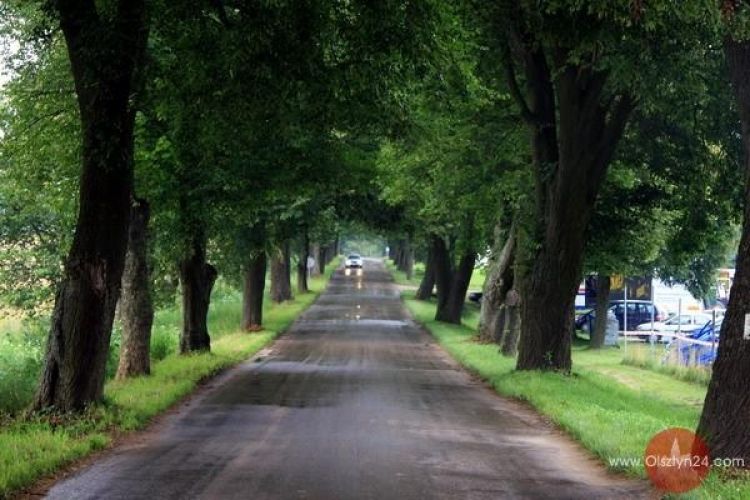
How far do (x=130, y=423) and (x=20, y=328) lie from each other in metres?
23.6

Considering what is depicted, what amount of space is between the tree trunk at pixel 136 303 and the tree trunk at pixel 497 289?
40.8 ft

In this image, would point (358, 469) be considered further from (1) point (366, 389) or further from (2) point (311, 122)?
(1) point (366, 389)

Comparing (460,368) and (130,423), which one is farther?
(460,368)

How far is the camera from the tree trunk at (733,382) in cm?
861

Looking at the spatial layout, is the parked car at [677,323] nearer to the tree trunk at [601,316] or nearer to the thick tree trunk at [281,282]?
the tree trunk at [601,316]

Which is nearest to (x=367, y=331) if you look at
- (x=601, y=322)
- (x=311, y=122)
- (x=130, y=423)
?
(x=601, y=322)

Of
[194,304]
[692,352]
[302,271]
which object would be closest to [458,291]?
[692,352]

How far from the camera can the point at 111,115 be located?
12.3 metres

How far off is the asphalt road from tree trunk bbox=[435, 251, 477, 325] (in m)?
20.5

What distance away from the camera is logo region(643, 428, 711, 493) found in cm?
829

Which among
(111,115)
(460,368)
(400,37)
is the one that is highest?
(400,37)

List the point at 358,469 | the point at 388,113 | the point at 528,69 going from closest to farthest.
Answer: the point at 358,469
the point at 388,113
the point at 528,69

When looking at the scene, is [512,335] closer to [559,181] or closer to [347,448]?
[559,181]

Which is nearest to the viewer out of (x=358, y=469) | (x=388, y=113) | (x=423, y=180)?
(x=358, y=469)
